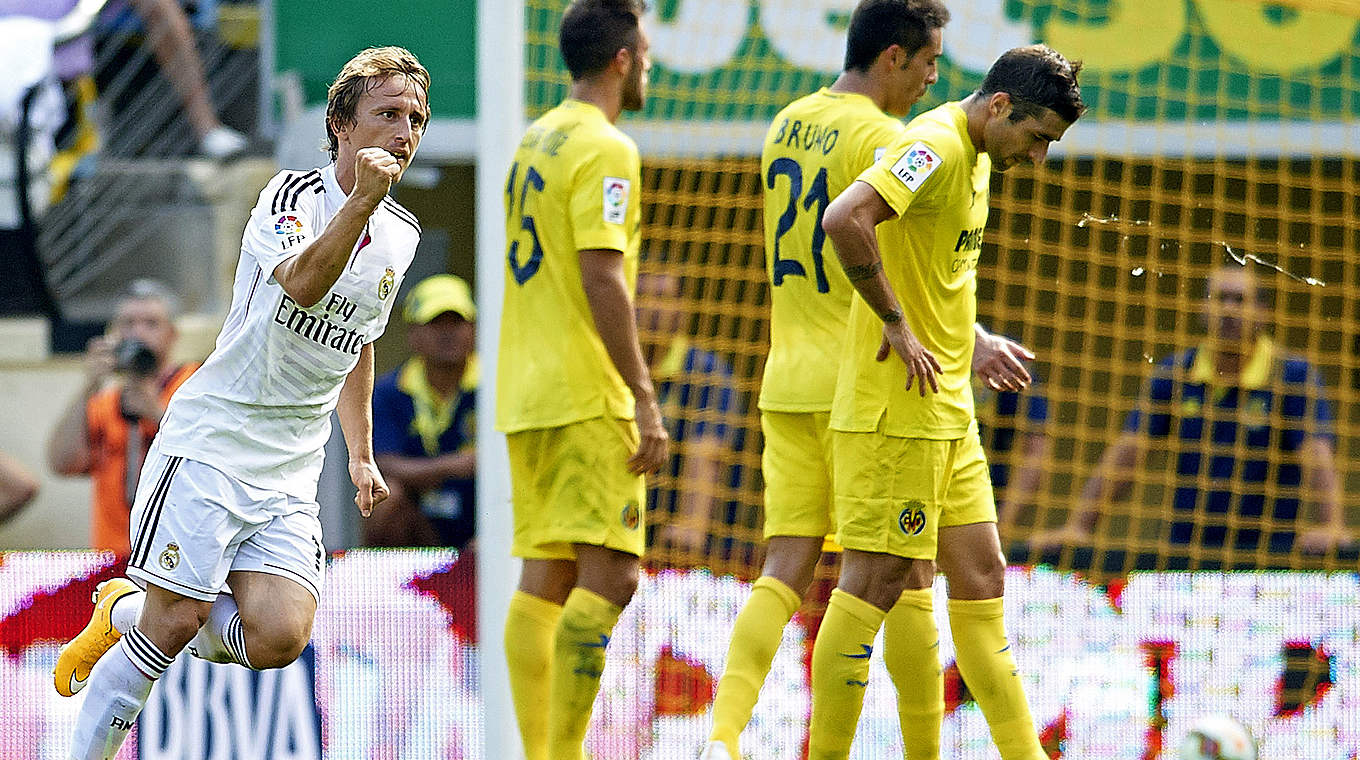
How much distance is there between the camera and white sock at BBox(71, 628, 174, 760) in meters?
3.96

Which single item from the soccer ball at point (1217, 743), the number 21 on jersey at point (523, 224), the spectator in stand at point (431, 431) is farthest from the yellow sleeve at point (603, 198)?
the soccer ball at point (1217, 743)

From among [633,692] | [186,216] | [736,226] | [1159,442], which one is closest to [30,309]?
[186,216]

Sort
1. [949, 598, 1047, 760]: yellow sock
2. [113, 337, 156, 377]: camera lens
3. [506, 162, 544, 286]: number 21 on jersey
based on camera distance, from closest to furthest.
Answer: [949, 598, 1047, 760]: yellow sock → [506, 162, 544, 286]: number 21 on jersey → [113, 337, 156, 377]: camera lens

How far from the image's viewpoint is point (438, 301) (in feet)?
24.5

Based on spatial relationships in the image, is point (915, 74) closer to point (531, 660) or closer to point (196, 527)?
point (531, 660)

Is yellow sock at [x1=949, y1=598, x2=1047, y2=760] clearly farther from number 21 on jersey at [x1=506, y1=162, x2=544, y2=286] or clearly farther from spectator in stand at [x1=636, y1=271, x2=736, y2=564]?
spectator in stand at [x1=636, y1=271, x2=736, y2=564]

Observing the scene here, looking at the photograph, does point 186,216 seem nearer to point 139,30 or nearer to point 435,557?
point 139,30

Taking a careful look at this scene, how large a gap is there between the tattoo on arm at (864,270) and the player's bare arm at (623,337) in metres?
0.98

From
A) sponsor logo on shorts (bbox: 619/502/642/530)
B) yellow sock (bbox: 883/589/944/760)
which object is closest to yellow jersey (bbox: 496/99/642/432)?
sponsor logo on shorts (bbox: 619/502/642/530)

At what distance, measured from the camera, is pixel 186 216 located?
979 centimetres

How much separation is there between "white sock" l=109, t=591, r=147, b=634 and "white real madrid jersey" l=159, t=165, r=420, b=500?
440mm

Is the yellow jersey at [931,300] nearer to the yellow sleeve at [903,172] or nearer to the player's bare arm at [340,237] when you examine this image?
the yellow sleeve at [903,172]

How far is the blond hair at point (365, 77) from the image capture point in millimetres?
3873

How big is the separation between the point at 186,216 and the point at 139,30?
1063 millimetres
